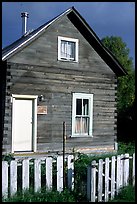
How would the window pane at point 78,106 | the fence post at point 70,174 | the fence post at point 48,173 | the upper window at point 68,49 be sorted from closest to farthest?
the fence post at point 48,173, the fence post at point 70,174, the upper window at point 68,49, the window pane at point 78,106

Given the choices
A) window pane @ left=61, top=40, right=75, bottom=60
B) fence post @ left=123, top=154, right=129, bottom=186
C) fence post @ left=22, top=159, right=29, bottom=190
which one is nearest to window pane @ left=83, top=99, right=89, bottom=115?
window pane @ left=61, top=40, right=75, bottom=60

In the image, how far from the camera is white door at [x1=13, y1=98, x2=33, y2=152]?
13.5m

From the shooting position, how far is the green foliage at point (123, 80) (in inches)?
1172

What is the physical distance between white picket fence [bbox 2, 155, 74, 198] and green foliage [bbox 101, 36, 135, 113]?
815 inches

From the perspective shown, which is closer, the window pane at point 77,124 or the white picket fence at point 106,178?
the white picket fence at point 106,178

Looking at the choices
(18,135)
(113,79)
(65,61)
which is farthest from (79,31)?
(18,135)

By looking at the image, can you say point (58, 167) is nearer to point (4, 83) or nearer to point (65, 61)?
point (4, 83)

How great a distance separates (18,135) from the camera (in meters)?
13.6

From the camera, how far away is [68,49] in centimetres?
1509

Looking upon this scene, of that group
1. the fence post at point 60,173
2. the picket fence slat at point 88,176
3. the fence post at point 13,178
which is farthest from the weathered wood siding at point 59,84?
the fence post at point 13,178

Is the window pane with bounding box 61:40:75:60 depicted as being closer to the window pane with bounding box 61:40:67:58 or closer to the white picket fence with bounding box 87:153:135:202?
the window pane with bounding box 61:40:67:58

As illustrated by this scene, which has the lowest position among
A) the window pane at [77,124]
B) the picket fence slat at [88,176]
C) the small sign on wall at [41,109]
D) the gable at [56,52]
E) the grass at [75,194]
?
the grass at [75,194]

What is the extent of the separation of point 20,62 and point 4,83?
103 centimetres

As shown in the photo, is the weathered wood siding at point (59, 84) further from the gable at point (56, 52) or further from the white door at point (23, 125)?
the white door at point (23, 125)
